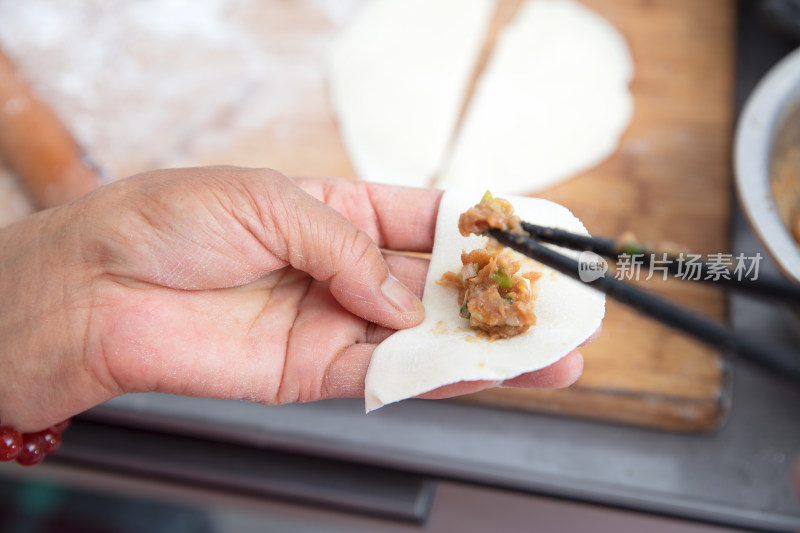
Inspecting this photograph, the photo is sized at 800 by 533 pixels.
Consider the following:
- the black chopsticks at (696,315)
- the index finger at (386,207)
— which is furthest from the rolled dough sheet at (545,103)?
the black chopsticks at (696,315)

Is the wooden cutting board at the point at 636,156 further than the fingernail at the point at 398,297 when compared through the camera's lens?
Yes

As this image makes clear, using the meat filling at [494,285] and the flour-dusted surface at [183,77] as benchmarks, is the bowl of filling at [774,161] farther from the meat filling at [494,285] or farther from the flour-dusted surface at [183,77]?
the flour-dusted surface at [183,77]

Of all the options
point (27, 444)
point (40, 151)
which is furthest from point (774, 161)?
point (40, 151)

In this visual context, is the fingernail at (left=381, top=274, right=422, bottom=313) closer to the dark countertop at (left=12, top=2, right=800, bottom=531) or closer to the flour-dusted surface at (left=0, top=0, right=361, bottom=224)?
the dark countertop at (left=12, top=2, right=800, bottom=531)

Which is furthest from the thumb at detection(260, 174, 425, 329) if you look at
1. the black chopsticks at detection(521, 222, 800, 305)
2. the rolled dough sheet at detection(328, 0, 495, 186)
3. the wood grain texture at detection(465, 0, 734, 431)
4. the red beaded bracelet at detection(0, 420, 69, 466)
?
the rolled dough sheet at detection(328, 0, 495, 186)

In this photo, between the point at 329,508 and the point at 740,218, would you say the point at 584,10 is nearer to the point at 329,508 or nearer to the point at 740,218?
the point at 740,218

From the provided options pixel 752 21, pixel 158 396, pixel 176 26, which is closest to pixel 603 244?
pixel 158 396

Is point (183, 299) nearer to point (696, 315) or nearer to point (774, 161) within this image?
point (696, 315)

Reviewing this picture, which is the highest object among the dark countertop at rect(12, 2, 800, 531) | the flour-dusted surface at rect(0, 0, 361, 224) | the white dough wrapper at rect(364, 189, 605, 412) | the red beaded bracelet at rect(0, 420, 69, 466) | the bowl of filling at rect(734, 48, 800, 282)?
the flour-dusted surface at rect(0, 0, 361, 224)
